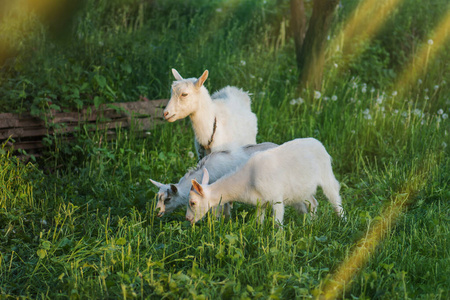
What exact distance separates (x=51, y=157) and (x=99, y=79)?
1.23 metres

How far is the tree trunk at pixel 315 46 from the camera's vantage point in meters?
8.98

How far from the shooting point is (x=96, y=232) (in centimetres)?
538

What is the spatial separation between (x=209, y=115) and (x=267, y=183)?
1.38 meters

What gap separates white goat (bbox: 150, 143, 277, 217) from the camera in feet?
17.9

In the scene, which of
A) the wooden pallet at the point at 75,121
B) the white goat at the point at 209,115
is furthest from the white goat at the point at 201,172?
the wooden pallet at the point at 75,121

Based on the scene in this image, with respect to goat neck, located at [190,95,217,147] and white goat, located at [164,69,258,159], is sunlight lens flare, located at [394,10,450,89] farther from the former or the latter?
goat neck, located at [190,95,217,147]

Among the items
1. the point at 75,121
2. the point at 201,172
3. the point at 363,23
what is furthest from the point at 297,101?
the point at 363,23

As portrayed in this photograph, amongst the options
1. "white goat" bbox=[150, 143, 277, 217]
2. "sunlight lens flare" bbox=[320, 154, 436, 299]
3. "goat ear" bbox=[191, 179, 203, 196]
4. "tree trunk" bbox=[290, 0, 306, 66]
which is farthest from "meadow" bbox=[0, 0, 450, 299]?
"tree trunk" bbox=[290, 0, 306, 66]

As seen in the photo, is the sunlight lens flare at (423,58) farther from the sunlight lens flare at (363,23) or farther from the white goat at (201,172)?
the white goat at (201,172)

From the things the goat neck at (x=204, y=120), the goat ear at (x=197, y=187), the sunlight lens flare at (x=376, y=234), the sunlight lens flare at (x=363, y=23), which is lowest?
the sunlight lens flare at (x=376, y=234)

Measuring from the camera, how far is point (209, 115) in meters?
6.11

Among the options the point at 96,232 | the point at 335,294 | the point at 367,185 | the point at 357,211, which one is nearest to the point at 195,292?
the point at 335,294

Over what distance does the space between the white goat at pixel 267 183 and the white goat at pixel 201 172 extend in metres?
0.20

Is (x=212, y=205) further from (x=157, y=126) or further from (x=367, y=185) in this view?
(x=157, y=126)
